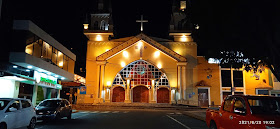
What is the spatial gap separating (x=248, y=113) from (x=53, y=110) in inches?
442

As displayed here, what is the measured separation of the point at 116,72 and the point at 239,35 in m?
29.8

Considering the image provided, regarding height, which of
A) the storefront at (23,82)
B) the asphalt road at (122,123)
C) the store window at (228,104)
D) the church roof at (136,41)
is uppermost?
the church roof at (136,41)

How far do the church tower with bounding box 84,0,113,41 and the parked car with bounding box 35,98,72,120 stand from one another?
86.8 ft

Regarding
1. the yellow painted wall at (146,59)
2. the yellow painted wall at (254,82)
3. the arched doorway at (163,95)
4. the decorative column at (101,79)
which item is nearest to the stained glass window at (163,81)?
the yellow painted wall at (146,59)

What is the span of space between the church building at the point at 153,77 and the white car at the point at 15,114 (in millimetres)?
26569

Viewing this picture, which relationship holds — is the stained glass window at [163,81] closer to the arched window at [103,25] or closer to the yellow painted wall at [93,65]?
the yellow painted wall at [93,65]

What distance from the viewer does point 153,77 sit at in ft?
124

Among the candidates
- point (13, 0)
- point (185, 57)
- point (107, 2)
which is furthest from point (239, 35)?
point (107, 2)

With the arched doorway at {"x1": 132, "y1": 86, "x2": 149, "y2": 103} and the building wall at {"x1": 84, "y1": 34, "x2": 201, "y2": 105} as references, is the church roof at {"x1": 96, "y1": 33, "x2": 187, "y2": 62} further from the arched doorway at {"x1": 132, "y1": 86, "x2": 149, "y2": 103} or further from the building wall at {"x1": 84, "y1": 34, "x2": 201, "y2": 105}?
the arched doorway at {"x1": 132, "y1": 86, "x2": 149, "y2": 103}

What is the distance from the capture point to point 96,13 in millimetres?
43094

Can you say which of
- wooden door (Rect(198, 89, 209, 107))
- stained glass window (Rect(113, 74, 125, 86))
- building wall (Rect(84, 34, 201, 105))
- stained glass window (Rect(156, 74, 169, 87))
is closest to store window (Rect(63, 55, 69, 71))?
building wall (Rect(84, 34, 201, 105))

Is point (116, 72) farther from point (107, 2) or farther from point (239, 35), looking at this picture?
point (239, 35)

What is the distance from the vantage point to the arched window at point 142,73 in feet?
125

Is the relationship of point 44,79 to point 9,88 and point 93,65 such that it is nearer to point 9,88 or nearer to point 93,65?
point 9,88
